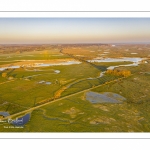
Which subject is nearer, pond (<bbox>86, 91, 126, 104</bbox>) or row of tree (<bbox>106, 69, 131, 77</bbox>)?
pond (<bbox>86, 91, 126, 104</bbox>)

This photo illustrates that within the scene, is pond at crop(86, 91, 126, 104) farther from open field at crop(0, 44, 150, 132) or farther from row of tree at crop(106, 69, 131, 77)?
row of tree at crop(106, 69, 131, 77)
